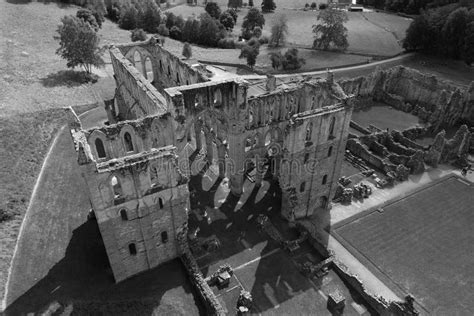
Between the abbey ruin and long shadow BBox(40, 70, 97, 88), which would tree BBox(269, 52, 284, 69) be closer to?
the abbey ruin

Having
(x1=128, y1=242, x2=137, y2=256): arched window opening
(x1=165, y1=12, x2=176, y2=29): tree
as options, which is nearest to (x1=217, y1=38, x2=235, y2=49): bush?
(x1=165, y1=12, x2=176, y2=29): tree

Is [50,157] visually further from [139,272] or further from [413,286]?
[413,286]

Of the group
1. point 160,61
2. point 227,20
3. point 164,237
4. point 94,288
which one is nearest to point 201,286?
point 164,237

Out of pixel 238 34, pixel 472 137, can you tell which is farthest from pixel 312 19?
pixel 472 137

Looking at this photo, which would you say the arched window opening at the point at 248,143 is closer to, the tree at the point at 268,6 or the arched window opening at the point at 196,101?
the arched window opening at the point at 196,101

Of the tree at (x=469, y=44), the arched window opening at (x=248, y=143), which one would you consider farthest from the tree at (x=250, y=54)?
the tree at (x=469, y=44)

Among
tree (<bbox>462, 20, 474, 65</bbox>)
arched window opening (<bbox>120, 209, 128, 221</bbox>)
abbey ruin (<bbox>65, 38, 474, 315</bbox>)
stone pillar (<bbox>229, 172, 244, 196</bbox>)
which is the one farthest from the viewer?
tree (<bbox>462, 20, 474, 65</bbox>)
